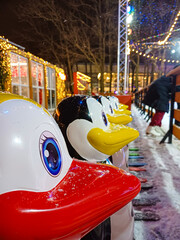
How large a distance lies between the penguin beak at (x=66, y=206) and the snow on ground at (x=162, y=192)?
0.87m

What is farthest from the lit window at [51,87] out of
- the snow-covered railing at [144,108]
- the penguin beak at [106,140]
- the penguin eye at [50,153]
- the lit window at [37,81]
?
the penguin eye at [50,153]

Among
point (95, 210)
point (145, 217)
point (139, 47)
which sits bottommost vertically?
point (145, 217)

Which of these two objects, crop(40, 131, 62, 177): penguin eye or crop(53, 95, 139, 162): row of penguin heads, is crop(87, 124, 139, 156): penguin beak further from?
crop(40, 131, 62, 177): penguin eye

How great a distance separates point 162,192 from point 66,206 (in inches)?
61.5

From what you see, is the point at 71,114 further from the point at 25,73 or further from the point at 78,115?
the point at 25,73

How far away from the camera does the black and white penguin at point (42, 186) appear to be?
0.46 meters

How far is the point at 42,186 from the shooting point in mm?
550

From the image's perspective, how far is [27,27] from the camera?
13.2 metres

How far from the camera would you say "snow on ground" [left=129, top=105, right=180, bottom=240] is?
50.0 inches

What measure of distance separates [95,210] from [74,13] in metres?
15.0

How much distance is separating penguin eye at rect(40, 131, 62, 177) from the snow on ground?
0.96m

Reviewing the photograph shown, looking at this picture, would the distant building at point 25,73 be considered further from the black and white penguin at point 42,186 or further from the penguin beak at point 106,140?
the black and white penguin at point 42,186

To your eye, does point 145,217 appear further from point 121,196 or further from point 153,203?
point 121,196

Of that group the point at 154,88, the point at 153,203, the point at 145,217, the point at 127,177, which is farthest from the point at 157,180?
the point at 154,88
